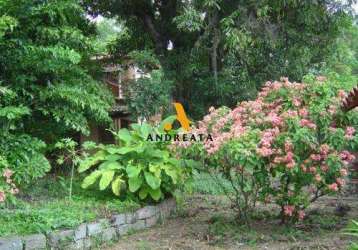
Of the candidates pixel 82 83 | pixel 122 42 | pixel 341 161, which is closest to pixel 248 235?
pixel 341 161

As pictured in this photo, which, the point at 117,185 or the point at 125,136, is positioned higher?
the point at 125,136

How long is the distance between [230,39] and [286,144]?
187 inches

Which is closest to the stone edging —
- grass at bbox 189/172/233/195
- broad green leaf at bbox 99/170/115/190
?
broad green leaf at bbox 99/170/115/190

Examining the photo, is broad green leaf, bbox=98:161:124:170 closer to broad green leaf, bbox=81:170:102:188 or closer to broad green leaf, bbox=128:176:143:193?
broad green leaf, bbox=81:170:102:188

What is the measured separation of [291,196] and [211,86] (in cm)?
584

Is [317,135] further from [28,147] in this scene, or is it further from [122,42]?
[122,42]

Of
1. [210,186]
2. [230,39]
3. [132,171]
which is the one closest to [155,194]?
[132,171]

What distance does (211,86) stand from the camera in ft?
37.6

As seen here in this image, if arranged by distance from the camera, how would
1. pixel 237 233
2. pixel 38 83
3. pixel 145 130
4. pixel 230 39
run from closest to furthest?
pixel 237 233, pixel 145 130, pixel 38 83, pixel 230 39

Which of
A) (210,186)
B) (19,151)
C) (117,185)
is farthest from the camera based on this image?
(210,186)

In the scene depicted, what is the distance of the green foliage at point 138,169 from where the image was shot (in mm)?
6719

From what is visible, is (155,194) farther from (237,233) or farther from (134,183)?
(237,233)

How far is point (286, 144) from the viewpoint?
217 inches

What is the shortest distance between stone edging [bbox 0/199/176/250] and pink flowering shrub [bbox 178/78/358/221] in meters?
1.18
